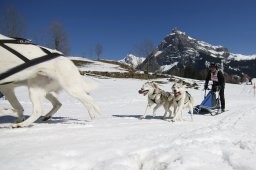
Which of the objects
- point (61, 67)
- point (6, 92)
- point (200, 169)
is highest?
point (61, 67)

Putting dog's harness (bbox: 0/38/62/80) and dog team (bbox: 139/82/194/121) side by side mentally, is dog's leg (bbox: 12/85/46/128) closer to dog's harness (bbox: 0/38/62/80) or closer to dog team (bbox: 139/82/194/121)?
dog's harness (bbox: 0/38/62/80)

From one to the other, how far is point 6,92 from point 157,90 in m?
4.87

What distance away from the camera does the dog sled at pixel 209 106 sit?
1212 cm

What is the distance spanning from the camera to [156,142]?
5.42m

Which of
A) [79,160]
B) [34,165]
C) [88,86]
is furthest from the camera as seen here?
[88,86]

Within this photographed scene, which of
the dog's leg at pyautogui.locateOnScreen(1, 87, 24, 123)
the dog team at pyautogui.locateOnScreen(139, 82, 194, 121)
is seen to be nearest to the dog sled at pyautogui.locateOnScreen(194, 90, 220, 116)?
the dog team at pyautogui.locateOnScreen(139, 82, 194, 121)

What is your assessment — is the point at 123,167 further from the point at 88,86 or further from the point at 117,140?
the point at 88,86

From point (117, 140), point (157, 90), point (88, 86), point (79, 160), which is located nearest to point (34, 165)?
point (79, 160)

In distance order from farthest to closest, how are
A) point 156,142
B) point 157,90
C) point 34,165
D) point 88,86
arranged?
1. point 157,90
2. point 88,86
3. point 156,142
4. point 34,165

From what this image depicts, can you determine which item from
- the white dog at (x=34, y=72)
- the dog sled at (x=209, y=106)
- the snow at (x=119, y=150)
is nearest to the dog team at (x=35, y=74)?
the white dog at (x=34, y=72)

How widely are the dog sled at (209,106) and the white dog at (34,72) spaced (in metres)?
6.33

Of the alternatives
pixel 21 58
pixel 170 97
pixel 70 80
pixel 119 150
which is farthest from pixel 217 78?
pixel 119 150

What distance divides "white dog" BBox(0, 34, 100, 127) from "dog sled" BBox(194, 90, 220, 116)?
6330 millimetres

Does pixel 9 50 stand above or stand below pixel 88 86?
above
